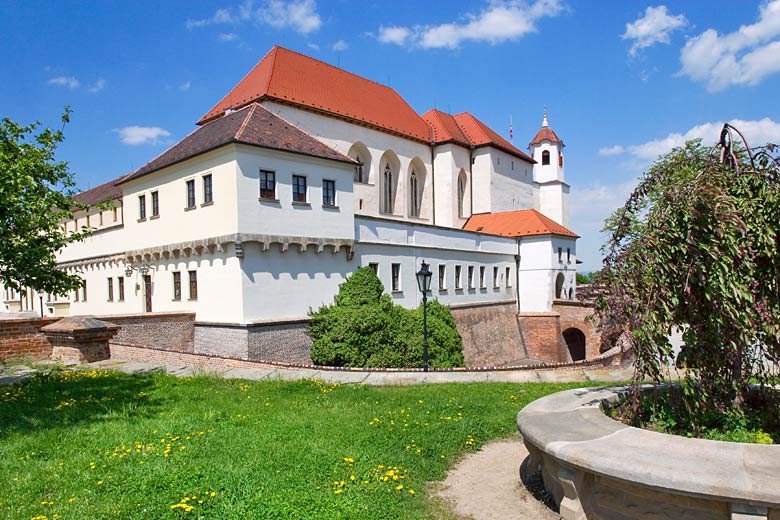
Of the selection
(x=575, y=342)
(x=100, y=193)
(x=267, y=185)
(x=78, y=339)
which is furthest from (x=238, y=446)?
(x=100, y=193)

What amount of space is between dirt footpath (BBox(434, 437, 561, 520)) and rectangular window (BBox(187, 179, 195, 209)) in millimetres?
17486

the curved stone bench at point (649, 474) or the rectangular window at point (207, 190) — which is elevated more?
the rectangular window at point (207, 190)

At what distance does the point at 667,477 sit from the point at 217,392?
327 inches

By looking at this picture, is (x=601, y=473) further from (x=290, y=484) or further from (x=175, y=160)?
(x=175, y=160)

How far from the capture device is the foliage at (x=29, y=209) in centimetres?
1098

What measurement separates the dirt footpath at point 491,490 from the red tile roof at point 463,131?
3286 cm

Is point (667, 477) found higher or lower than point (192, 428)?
higher

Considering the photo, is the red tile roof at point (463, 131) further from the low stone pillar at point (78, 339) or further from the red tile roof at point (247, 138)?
the low stone pillar at point (78, 339)

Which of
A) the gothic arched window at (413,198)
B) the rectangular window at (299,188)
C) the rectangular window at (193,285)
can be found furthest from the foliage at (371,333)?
the gothic arched window at (413,198)

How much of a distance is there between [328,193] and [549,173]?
104 feet

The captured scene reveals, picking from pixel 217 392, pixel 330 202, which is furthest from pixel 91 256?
pixel 217 392

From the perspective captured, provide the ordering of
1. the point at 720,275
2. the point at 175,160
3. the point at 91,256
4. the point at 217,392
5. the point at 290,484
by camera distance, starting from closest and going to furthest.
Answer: the point at 720,275 < the point at 290,484 < the point at 217,392 < the point at 175,160 < the point at 91,256

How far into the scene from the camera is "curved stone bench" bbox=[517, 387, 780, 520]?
3770 mm

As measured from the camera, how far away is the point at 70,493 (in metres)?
5.33
